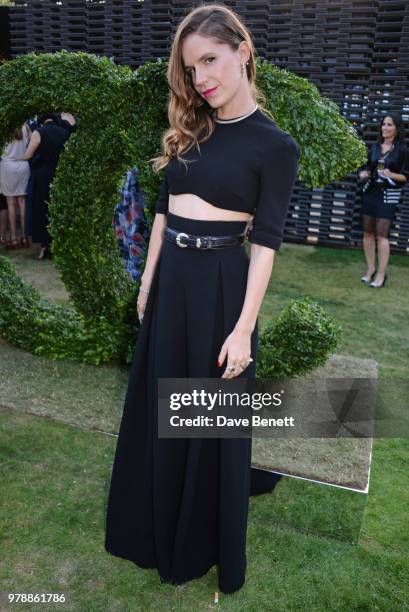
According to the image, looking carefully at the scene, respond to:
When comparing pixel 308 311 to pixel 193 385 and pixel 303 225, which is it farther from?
pixel 303 225

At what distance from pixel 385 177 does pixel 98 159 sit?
13.9ft

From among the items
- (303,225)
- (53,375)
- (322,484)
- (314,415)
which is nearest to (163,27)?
(303,225)

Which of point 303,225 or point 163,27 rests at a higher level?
point 163,27

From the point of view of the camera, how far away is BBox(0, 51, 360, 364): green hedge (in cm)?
403

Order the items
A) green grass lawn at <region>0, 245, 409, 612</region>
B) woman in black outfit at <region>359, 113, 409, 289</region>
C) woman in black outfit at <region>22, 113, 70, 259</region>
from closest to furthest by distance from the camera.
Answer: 1. green grass lawn at <region>0, 245, 409, 612</region>
2. woman in black outfit at <region>359, 113, 409, 289</region>
3. woman in black outfit at <region>22, 113, 70, 259</region>

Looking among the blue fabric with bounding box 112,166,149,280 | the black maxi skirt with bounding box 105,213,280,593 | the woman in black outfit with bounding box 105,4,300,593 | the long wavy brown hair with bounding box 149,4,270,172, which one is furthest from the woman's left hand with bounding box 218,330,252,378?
the blue fabric with bounding box 112,166,149,280

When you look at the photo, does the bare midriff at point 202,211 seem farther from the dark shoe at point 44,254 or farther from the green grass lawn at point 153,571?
the dark shoe at point 44,254

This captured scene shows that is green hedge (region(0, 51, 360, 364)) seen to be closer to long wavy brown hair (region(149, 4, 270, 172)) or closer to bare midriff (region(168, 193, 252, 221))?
long wavy brown hair (region(149, 4, 270, 172))

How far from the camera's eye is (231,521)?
248cm

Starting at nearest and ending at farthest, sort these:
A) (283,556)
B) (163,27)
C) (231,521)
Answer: (231,521)
(283,556)
(163,27)

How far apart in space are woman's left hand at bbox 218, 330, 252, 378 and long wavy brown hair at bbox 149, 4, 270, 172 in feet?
2.26

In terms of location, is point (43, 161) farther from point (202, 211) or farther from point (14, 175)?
point (202, 211)

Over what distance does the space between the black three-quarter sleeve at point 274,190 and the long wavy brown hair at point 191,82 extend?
277 mm

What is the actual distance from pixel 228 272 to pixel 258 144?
0.51 m
